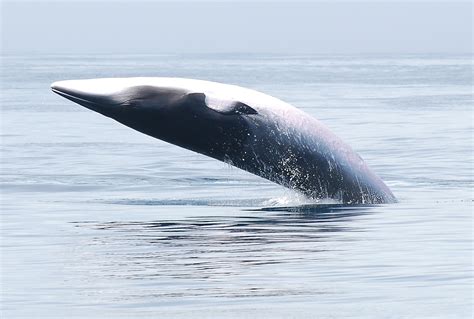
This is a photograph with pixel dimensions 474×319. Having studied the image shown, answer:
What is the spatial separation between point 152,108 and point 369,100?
151 feet

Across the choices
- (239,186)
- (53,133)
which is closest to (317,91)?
(53,133)

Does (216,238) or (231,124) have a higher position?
(231,124)

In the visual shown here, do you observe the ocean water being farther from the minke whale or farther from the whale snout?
the whale snout

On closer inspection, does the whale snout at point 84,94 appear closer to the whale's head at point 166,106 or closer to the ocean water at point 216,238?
the whale's head at point 166,106

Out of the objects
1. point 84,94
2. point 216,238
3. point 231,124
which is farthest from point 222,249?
point 84,94

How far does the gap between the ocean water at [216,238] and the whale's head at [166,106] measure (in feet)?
4.13

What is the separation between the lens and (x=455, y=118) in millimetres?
50531

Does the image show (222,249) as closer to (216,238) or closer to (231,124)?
(216,238)

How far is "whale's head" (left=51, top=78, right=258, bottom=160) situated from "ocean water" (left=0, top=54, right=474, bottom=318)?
1.26m

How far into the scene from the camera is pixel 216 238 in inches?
758

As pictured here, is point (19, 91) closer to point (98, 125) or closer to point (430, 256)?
point (98, 125)

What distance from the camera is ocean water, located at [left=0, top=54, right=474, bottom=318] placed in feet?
47.3

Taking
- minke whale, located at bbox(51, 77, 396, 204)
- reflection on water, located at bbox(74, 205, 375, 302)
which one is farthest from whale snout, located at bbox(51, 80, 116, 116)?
reflection on water, located at bbox(74, 205, 375, 302)

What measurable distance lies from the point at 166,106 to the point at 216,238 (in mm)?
3398
